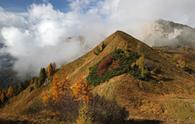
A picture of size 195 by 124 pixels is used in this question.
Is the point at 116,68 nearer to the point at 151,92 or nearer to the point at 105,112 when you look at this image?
the point at 151,92

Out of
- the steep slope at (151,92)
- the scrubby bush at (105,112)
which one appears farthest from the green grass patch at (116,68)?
the scrubby bush at (105,112)

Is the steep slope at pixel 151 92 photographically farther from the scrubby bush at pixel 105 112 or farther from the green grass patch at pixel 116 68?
the scrubby bush at pixel 105 112

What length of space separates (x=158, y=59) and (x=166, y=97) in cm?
2872

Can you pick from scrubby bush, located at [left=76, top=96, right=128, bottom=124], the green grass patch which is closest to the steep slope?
the green grass patch

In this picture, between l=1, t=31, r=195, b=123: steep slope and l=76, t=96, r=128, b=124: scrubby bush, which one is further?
l=1, t=31, r=195, b=123: steep slope

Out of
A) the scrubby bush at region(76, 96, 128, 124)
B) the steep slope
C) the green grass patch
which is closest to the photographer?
the scrubby bush at region(76, 96, 128, 124)

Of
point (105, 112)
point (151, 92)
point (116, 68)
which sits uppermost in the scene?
point (116, 68)

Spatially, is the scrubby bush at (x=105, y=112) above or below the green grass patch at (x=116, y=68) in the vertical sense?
below

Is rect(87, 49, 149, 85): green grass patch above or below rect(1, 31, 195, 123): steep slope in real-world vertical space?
above

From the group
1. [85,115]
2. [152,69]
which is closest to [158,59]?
[152,69]

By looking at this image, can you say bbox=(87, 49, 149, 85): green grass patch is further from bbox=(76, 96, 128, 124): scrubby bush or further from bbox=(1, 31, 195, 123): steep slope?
bbox=(76, 96, 128, 124): scrubby bush

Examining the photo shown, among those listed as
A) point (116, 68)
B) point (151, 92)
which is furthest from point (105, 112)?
point (116, 68)

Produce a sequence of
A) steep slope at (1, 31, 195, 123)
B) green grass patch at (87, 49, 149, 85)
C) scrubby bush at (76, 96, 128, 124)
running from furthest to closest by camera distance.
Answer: green grass patch at (87, 49, 149, 85)
steep slope at (1, 31, 195, 123)
scrubby bush at (76, 96, 128, 124)

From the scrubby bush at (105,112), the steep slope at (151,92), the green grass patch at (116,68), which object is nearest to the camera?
the scrubby bush at (105,112)
